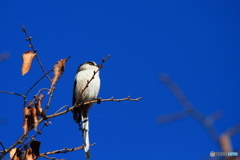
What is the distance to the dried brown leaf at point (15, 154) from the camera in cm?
202

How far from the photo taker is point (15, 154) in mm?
2041

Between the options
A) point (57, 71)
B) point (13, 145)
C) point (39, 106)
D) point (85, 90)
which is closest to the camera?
point (13, 145)

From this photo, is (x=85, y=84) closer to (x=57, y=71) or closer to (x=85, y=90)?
(x=85, y=90)

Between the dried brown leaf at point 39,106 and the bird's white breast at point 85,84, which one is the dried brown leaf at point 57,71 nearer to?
the dried brown leaf at point 39,106

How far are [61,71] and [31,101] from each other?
0.29 meters

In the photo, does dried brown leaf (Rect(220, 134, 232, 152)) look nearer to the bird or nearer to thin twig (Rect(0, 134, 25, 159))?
thin twig (Rect(0, 134, 25, 159))

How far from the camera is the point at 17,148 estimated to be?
2.06m

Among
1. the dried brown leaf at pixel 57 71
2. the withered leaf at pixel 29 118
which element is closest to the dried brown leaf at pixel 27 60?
the dried brown leaf at pixel 57 71

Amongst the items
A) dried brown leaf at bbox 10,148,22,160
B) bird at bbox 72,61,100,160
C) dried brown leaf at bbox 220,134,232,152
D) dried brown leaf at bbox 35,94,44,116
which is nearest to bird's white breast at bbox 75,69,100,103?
bird at bbox 72,61,100,160

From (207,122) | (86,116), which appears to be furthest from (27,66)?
(86,116)

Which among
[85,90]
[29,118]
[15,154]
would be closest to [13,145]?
[15,154]

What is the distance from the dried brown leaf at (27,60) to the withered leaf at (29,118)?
0.29 meters

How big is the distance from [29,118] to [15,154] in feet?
0.78

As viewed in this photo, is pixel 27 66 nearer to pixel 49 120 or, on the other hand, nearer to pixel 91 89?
pixel 49 120
